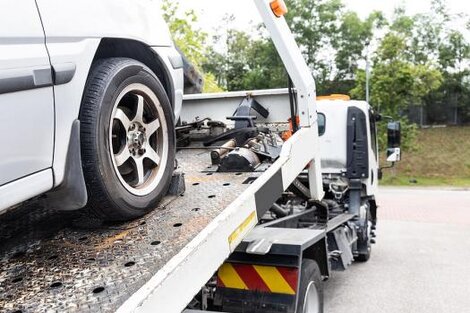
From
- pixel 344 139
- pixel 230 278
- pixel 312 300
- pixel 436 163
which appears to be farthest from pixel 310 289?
pixel 436 163

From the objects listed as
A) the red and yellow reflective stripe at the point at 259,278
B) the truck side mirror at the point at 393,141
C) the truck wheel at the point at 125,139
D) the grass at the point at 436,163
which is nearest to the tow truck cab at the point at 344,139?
the truck side mirror at the point at 393,141

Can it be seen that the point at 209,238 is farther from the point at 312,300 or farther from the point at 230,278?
the point at 312,300

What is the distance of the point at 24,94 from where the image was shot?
1.87m

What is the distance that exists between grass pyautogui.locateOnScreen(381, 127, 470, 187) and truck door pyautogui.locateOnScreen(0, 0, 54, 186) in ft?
62.5

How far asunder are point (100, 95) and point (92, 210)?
55 centimetres

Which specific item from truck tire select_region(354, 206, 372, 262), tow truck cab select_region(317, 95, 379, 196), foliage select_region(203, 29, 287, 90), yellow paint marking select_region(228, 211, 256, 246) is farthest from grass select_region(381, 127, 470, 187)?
yellow paint marking select_region(228, 211, 256, 246)

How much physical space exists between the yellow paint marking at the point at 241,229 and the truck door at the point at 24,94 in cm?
99

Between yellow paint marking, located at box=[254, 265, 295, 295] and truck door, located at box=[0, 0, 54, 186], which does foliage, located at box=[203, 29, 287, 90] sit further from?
truck door, located at box=[0, 0, 54, 186]

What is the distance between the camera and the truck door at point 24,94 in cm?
181

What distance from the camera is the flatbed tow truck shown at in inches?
80.5

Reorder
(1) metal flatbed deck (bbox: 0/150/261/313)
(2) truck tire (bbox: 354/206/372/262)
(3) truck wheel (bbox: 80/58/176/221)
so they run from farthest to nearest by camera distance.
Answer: (2) truck tire (bbox: 354/206/372/262), (3) truck wheel (bbox: 80/58/176/221), (1) metal flatbed deck (bbox: 0/150/261/313)

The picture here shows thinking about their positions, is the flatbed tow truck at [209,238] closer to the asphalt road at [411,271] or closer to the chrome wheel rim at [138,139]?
the chrome wheel rim at [138,139]

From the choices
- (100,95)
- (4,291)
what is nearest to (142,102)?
(100,95)

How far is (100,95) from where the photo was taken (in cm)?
227
